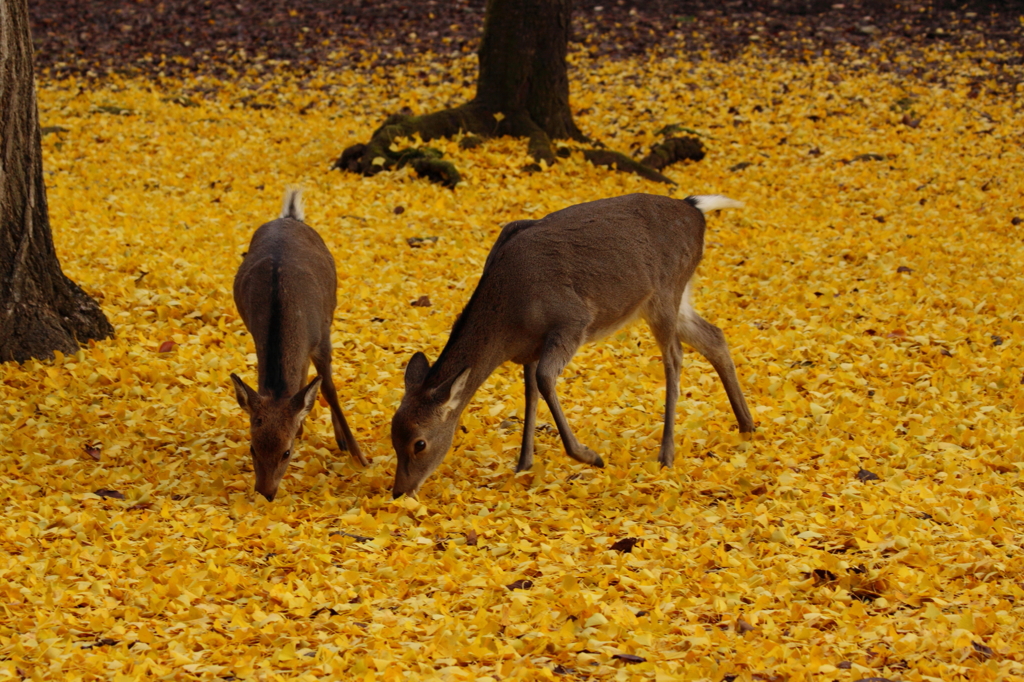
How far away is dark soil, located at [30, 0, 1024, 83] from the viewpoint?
17391 millimetres

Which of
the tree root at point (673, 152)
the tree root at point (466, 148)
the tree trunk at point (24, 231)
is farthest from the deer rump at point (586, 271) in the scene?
the tree root at point (673, 152)

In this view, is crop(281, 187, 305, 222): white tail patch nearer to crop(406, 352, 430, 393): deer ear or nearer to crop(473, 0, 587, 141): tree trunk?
crop(406, 352, 430, 393): deer ear

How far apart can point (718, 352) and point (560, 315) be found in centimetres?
147

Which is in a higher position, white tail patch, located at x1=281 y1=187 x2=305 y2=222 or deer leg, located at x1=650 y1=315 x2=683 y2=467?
white tail patch, located at x1=281 y1=187 x2=305 y2=222

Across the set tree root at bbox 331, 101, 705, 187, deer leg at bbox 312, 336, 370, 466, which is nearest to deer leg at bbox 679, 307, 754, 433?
deer leg at bbox 312, 336, 370, 466

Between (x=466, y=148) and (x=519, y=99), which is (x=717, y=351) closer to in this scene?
(x=466, y=148)

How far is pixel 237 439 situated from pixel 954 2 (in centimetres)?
1676

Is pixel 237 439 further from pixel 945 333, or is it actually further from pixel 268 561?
pixel 945 333

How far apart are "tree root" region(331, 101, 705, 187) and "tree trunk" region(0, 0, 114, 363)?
5.54 meters

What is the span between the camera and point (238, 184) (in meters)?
12.2

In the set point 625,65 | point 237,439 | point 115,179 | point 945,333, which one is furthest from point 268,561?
point 625,65

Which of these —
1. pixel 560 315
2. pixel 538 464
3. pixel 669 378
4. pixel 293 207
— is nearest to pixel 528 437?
pixel 538 464

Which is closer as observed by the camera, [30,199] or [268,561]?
[268,561]

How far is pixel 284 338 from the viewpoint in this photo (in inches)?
235
